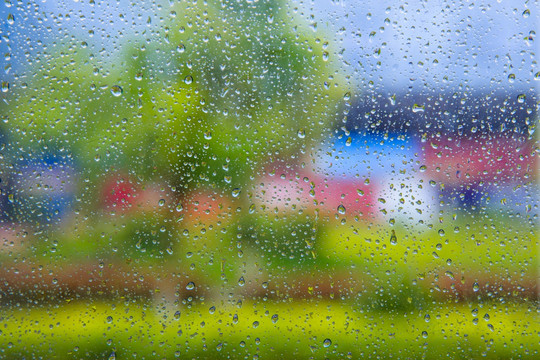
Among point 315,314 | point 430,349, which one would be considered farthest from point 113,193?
point 430,349

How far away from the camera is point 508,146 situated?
931 millimetres

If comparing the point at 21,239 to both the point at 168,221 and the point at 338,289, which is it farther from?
the point at 338,289

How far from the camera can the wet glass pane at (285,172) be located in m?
0.91

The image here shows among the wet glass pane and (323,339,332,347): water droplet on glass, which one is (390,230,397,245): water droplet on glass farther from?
(323,339,332,347): water droplet on glass

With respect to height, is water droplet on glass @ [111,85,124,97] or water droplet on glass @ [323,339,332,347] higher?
water droplet on glass @ [111,85,124,97]

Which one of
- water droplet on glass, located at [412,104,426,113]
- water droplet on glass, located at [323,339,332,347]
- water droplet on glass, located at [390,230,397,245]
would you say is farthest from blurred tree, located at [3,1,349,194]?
water droplet on glass, located at [323,339,332,347]

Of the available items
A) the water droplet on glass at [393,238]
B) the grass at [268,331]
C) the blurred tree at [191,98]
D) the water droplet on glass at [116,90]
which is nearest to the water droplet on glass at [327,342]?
the grass at [268,331]

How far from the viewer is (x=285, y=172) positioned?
0.93 metres

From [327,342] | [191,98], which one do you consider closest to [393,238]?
[327,342]

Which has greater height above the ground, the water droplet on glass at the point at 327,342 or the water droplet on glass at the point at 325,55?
the water droplet on glass at the point at 325,55

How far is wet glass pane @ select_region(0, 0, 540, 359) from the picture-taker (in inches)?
35.6

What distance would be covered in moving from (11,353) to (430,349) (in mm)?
1031

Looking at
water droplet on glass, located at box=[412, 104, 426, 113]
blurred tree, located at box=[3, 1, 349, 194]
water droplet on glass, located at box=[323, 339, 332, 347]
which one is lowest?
water droplet on glass, located at box=[323, 339, 332, 347]

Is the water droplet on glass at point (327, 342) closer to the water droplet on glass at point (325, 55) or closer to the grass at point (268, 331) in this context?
the grass at point (268, 331)
